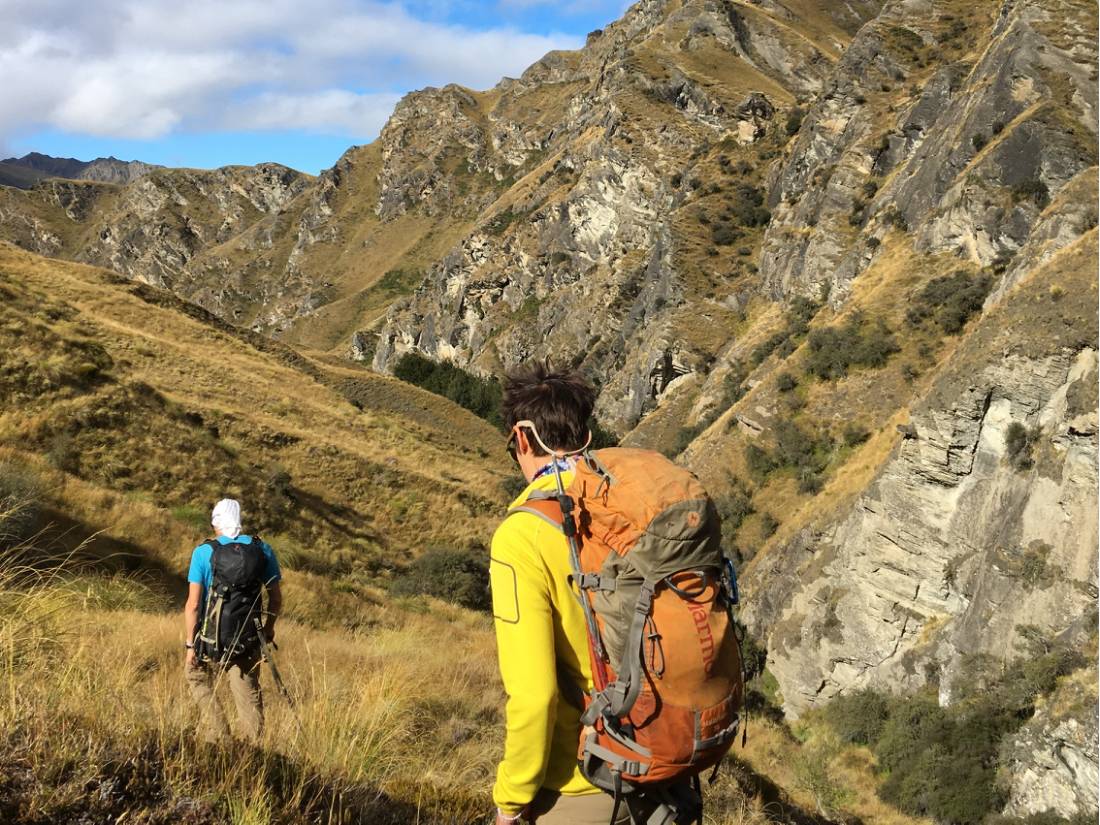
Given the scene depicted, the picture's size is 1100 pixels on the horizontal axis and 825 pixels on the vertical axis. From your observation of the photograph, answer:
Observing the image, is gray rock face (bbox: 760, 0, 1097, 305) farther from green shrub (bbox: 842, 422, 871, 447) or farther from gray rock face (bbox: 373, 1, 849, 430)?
gray rock face (bbox: 373, 1, 849, 430)

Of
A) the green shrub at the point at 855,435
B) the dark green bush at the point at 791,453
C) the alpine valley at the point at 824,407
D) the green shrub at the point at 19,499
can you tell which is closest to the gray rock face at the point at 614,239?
the alpine valley at the point at 824,407

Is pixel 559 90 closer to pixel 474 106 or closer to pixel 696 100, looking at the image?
pixel 474 106

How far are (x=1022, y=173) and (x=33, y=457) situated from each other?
37.7 meters

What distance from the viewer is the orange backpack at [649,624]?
2.14m

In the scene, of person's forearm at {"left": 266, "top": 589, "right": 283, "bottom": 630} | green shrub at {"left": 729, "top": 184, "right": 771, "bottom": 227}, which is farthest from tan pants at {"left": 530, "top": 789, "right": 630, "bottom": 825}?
green shrub at {"left": 729, "top": 184, "right": 771, "bottom": 227}

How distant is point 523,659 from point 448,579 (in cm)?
1520

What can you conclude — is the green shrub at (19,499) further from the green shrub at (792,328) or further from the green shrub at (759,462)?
the green shrub at (792,328)

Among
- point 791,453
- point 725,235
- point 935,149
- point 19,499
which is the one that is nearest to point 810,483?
point 791,453

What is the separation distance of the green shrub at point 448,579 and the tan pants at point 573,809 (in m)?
13.6

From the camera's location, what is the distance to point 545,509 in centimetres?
232

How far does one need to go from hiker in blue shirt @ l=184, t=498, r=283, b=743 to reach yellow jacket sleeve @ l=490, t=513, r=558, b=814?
9.44ft

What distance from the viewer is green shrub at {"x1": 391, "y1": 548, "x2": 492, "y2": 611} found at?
1617cm

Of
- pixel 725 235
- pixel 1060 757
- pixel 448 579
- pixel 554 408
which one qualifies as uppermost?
pixel 725 235

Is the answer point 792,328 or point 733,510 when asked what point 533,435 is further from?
point 792,328
